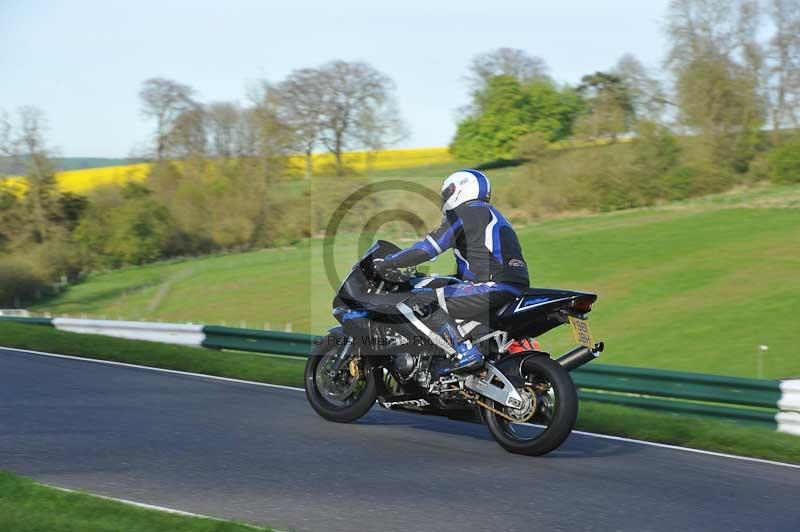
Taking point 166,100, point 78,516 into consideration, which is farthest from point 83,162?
point 78,516

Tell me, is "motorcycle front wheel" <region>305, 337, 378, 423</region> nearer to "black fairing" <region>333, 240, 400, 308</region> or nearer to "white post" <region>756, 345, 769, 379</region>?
"black fairing" <region>333, 240, 400, 308</region>

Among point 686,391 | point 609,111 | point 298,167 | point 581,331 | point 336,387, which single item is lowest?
point 686,391

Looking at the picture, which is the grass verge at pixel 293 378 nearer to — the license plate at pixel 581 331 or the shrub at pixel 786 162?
the license plate at pixel 581 331

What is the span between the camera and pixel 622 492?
6500mm

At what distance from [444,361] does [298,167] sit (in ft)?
132

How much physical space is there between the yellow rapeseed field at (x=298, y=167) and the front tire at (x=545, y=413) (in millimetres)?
35361

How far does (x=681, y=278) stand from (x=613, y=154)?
14.9 m

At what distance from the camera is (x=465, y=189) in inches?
309

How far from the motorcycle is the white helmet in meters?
0.62

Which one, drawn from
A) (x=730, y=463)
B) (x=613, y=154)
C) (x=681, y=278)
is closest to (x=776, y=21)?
(x=613, y=154)

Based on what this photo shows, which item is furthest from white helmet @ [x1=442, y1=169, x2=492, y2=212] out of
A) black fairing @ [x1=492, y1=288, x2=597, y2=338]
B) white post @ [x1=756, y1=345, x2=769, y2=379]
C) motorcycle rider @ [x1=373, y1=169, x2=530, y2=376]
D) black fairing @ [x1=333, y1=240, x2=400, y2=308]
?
white post @ [x1=756, y1=345, x2=769, y2=379]

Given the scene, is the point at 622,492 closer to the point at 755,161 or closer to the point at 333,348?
the point at 333,348

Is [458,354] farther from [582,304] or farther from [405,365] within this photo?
[582,304]

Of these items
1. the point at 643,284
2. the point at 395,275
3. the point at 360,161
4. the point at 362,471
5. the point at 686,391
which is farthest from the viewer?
the point at 360,161
